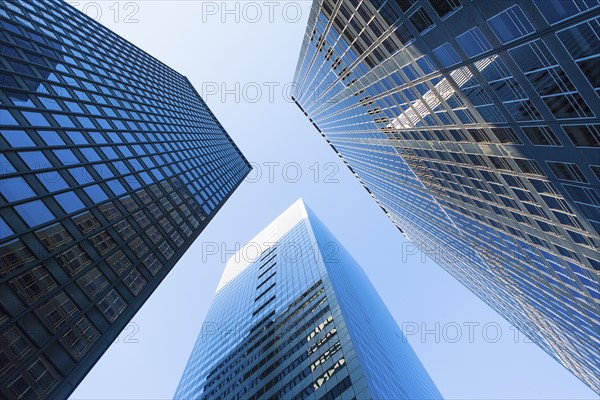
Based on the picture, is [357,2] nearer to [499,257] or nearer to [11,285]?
[11,285]

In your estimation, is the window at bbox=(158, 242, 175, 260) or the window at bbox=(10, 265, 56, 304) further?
the window at bbox=(158, 242, 175, 260)

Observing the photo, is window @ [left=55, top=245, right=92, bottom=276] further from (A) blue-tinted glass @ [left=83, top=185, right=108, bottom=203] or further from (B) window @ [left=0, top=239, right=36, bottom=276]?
(A) blue-tinted glass @ [left=83, top=185, right=108, bottom=203]

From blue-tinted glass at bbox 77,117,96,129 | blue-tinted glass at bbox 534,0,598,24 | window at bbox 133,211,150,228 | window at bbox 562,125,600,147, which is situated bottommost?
window at bbox 562,125,600,147

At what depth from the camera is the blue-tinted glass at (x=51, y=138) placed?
2547 centimetres

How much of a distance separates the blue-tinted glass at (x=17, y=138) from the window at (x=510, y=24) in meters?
27.4

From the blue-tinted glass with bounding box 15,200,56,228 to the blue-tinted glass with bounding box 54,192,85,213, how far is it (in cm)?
146

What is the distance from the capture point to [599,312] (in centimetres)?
3844

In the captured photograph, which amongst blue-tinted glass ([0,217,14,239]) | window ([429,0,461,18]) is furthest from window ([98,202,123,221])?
window ([429,0,461,18])

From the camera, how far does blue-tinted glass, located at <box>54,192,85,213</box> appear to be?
23812mm

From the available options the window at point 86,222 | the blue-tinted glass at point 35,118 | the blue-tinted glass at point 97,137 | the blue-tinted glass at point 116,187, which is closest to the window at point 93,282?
the window at point 86,222

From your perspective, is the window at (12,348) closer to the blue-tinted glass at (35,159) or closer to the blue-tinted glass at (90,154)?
the blue-tinted glass at (35,159)

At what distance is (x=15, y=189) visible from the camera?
20453 millimetres

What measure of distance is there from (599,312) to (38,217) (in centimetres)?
4897

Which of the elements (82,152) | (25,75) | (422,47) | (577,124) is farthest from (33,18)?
(577,124)
